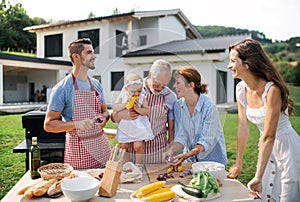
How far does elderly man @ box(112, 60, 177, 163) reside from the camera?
55.7 inches

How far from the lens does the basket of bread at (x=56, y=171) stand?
1.60 meters

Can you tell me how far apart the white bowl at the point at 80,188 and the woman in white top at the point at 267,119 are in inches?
30.9

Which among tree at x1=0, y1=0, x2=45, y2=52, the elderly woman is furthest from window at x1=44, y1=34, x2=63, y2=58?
the elderly woman

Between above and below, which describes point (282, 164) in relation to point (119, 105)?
below

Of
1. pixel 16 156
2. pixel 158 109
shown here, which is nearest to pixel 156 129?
pixel 158 109

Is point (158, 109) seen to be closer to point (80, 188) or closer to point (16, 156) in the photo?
point (80, 188)

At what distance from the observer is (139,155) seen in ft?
5.45

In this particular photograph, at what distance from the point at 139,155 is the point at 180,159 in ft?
0.84

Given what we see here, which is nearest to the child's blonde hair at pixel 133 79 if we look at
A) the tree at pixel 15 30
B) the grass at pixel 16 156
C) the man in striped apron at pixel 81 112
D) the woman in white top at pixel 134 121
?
the woman in white top at pixel 134 121

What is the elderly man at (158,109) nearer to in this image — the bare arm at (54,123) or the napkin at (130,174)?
the napkin at (130,174)

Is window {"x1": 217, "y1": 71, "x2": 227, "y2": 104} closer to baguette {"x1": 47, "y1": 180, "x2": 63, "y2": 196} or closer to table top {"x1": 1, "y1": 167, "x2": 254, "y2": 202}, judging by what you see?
table top {"x1": 1, "y1": 167, "x2": 254, "y2": 202}

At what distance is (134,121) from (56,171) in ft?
1.93

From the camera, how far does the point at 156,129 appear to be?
1.57m

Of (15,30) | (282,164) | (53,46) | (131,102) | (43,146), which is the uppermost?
(15,30)
